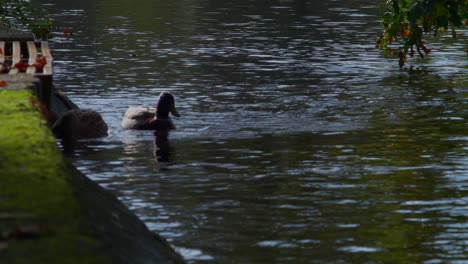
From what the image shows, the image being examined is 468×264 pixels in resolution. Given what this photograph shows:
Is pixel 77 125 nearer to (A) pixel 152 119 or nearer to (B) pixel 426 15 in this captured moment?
(A) pixel 152 119

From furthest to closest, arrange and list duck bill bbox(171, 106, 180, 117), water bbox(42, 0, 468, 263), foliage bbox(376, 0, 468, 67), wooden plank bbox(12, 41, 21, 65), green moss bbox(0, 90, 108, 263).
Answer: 1. duck bill bbox(171, 106, 180, 117)
2. wooden plank bbox(12, 41, 21, 65)
3. foliage bbox(376, 0, 468, 67)
4. water bbox(42, 0, 468, 263)
5. green moss bbox(0, 90, 108, 263)

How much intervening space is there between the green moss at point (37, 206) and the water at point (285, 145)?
261 cm

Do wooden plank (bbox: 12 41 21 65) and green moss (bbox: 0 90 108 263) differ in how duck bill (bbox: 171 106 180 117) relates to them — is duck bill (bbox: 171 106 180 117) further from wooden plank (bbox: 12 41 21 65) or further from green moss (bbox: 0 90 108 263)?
green moss (bbox: 0 90 108 263)

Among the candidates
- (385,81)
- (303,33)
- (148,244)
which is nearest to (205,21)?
(303,33)

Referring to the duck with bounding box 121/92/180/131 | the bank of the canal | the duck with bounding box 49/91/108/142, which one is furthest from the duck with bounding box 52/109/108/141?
the bank of the canal

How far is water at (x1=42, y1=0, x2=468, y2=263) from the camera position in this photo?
43.7 ft

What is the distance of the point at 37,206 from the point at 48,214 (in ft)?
0.76

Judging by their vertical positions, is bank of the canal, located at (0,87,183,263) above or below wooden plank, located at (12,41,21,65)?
above

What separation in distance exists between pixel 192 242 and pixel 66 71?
22111 mm

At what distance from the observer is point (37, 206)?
7902mm

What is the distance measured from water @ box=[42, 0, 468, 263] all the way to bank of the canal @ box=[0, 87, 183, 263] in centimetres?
153

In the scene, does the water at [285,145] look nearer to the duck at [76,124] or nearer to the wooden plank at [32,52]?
the duck at [76,124]

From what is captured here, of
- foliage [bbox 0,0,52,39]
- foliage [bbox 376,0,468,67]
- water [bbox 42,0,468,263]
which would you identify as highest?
foliage [bbox 376,0,468,67]

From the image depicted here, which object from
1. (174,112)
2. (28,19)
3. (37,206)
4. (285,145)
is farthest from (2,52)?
(37,206)
